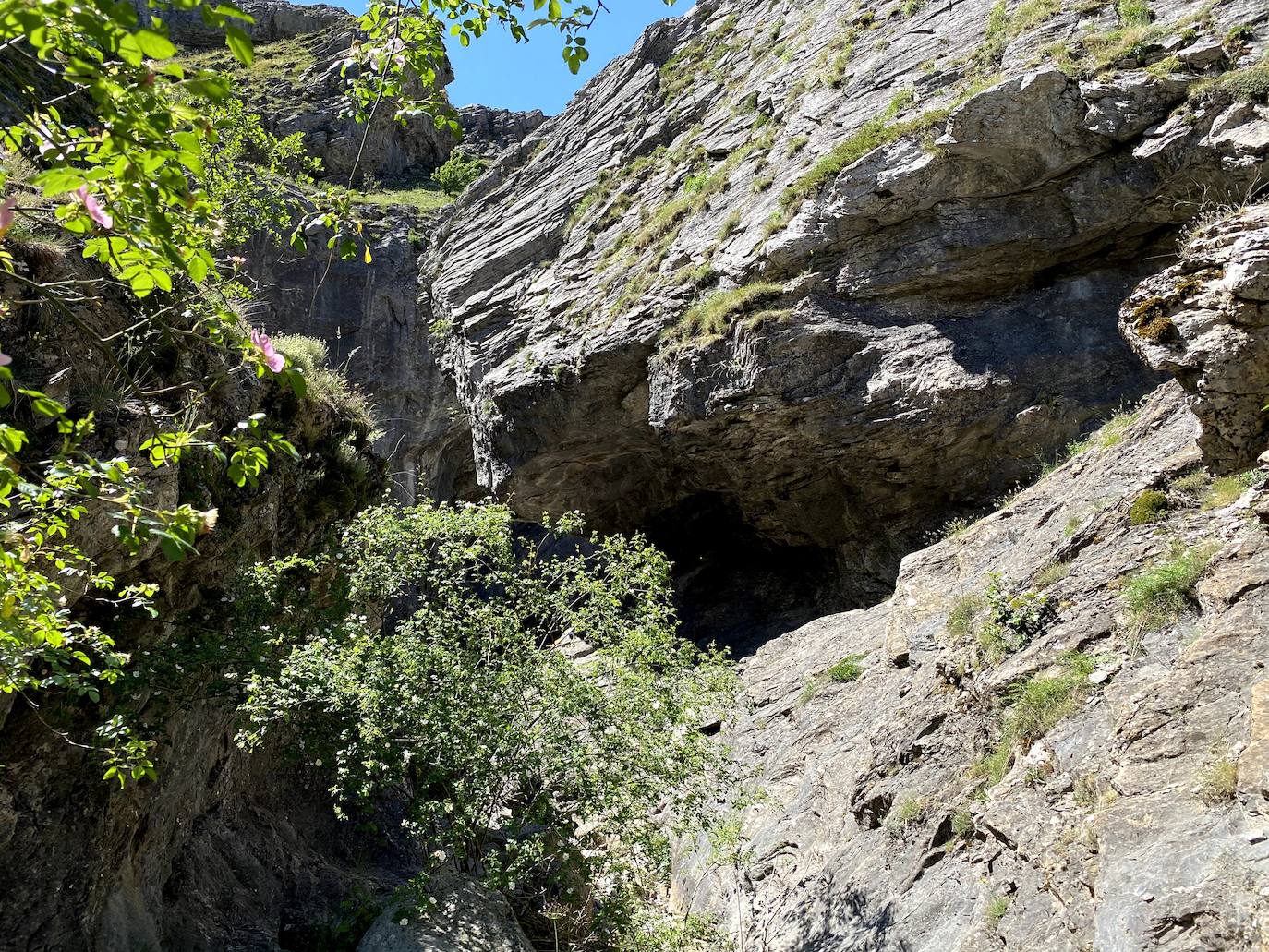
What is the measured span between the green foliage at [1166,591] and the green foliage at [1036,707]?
0.55 meters

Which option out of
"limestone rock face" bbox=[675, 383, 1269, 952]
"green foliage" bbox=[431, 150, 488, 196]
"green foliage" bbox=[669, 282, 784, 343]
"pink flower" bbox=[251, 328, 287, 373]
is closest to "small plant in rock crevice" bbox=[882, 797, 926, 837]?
"limestone rock face" bbox=[675, 383, 1269, 952]

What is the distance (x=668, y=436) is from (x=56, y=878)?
547 inches

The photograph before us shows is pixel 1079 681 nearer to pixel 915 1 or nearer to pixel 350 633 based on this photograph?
pixel 350 633

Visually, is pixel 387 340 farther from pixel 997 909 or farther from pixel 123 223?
pixel 123 223

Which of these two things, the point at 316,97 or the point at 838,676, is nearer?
the point at 838,676

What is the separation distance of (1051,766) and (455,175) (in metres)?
35.5

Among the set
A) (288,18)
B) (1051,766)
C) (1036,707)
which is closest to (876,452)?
(1036,707)

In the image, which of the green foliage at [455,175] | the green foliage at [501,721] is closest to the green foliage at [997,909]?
the green foliage at [501,721]

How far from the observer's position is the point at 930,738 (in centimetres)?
877

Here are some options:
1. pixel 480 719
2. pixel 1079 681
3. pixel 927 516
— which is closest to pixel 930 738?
pixel 1079 681

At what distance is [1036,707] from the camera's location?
7.32m

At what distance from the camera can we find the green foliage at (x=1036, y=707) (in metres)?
7.09

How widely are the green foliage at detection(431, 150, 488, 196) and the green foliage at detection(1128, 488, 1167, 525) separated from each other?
107 ft

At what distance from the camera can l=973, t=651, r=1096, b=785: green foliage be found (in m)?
7.09
